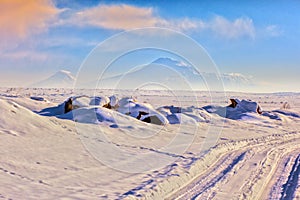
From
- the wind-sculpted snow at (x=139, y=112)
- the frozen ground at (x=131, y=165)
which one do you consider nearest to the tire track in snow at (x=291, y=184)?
the frozen ground at (x=131, y=165)

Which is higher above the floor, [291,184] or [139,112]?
[139,112]

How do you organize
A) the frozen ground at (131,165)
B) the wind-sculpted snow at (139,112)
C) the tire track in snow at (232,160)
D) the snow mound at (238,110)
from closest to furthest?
1. the frozen ground at (131,165)
2. the tire track in snow at (232,160)
3. the wind-sculpted snow at (139,112)
4. the snow mound at (238,110)

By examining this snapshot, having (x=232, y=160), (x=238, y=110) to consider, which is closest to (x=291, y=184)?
(x=232, y=160)

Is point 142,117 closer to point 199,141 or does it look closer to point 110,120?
point 110,120

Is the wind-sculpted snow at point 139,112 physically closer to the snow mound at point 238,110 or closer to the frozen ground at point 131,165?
the snow mound at point 238,110

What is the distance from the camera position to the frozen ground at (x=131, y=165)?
748 cm

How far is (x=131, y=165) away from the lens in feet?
33.1

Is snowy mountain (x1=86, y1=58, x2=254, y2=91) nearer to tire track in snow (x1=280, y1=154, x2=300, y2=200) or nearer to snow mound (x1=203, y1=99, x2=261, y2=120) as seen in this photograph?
tire track in snow (x1=280, y1=154, x2=300, y2=200)

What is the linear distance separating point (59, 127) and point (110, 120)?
4.00 meters

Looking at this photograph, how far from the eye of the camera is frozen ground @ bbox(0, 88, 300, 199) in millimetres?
7484

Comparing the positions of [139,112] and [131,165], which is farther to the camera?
[139,112]

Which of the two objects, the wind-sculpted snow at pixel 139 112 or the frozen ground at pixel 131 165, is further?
the wind-sculpted snow at pixel 139 112

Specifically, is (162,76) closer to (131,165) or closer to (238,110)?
(131,165)

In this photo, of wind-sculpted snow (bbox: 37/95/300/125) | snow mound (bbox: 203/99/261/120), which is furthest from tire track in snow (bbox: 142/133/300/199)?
snow mound (bbox: 203/99/261/120)
